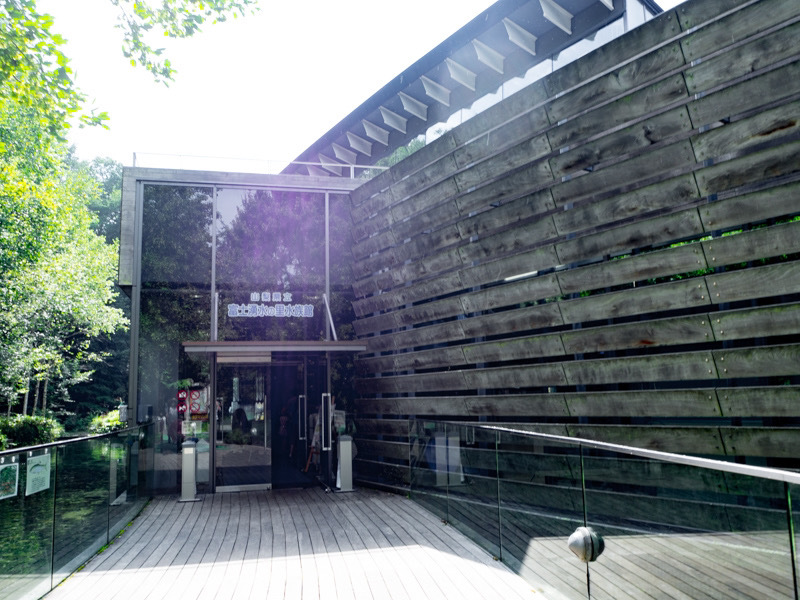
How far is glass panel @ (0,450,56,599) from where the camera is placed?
4703 millimetres

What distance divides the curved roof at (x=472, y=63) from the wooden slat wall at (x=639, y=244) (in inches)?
75.4

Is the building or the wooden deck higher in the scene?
the building

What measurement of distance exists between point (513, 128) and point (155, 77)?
14.6 feet

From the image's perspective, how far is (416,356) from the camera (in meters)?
10.5

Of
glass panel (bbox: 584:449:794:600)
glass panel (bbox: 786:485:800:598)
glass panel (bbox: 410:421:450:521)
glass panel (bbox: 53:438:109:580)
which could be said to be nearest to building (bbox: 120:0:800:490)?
glass panel (bbox: 410:421:450:521)

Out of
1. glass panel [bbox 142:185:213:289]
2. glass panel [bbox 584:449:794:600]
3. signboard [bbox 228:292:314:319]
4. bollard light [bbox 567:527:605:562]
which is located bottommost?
bollard light [bbox 567:527:605:562]

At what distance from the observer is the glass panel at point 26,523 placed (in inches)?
185

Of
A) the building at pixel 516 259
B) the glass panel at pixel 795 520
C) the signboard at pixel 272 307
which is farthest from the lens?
the signboard at pixel 272 307

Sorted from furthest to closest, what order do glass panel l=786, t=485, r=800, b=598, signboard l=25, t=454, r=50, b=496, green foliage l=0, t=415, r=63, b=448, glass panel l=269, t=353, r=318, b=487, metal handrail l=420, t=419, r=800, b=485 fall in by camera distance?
green foliage l=0, t=415, r=63, b=448
glass panel l=269, t=353, r=318, b=487
signboard l=25, t=454, r=50, b=496
metal handrail l=420, t=419, r=800, b=485
glass panel l=786, t=485, r=800, b=598

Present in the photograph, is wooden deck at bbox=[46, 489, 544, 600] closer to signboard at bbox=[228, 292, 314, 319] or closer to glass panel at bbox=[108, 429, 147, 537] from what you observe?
glass panel at bbox=[108, 429, 147, 537]

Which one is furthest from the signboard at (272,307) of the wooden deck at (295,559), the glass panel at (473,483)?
the glass panel at (473,483)

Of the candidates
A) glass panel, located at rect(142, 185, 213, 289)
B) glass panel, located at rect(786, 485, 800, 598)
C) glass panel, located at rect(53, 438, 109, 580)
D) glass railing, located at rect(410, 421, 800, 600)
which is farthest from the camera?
glass panel, located at rect(142, 185, 213, 289)

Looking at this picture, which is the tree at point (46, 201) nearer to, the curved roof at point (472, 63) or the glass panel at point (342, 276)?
the curved roof at point (472, 63)

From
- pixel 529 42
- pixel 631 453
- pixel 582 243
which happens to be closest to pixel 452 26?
pixel 529 42
